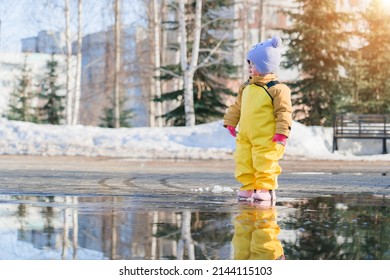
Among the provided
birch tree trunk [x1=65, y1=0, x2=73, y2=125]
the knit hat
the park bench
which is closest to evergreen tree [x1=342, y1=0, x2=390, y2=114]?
the park bench

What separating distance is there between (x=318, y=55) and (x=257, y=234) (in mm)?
28529

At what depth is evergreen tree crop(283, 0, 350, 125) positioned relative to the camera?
32.9 metres

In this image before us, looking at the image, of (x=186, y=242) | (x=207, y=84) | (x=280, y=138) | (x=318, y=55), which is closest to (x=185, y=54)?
(x=207, y=84)

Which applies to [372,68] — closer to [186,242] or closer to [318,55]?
[318,55]

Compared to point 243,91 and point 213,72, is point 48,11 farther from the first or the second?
point 243,91

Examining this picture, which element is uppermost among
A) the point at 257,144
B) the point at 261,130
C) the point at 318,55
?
the point at 318,55

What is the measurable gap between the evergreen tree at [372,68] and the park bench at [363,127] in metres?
8.38

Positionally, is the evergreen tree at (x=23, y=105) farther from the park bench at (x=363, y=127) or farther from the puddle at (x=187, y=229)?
the puddle at (x=187, y=229)

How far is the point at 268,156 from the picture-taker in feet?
25.3

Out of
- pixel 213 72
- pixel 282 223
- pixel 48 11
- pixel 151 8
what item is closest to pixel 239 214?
pixel 282 223

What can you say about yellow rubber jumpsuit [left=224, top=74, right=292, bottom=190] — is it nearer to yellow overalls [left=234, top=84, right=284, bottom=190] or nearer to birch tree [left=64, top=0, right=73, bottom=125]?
yellow overalls [left=234, top=84, right=284, bottom=190]

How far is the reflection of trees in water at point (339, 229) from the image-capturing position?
15.5ft

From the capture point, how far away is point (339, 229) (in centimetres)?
575
